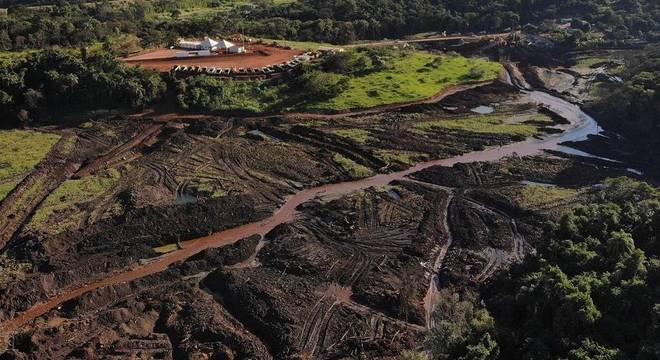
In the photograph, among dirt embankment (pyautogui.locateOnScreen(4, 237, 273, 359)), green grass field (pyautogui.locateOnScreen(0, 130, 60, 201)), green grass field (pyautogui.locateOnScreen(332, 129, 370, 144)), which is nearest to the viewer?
dirt embankment (pyautogui.locateOnScreen(4, 237, 273, 359))

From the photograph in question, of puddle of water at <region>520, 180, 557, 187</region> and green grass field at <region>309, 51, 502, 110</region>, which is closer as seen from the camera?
puddle of water at <region>520, 180, 557, 187</region>

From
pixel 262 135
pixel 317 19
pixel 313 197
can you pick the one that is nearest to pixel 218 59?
pixel 262 135

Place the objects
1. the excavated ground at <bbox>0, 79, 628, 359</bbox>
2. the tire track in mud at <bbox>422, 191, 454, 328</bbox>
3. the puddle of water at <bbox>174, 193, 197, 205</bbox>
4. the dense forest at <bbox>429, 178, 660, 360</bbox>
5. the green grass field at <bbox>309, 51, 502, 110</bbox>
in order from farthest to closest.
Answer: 1. the green grass field at <bbox>309, 51, 502, 110</bbox>
2. the puddle of water at <bbox>174, 193, 197, 205</bbox>
3. the tire track in mud at <bbox>422, 191, 454, 328</bbox>
4. the excavated ground at <bbox>0, 79, 628, 359</bbox>
5. the dense forest at <bbox>429, 178, 660, 360</bbox>

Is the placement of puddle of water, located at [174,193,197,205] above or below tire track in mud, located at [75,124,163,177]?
below

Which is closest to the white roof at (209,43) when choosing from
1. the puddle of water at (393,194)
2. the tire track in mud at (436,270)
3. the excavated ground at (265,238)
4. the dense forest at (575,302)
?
the excavated ground at (265,238)

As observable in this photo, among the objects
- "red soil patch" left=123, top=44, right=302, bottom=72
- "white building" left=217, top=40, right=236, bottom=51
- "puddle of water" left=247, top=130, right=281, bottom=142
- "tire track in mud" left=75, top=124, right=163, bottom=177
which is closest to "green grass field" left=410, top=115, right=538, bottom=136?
"puddle of water" left=247, top=130, right=281, bottom=142

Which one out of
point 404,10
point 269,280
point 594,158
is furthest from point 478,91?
point 269,280

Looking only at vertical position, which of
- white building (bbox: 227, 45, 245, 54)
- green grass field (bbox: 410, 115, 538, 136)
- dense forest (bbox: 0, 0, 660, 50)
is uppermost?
dense forest (bbox: 0, 0, 660, 50)

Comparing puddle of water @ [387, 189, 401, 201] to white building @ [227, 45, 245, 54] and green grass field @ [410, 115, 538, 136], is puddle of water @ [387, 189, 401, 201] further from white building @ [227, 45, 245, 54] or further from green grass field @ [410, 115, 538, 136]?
white building @ [227, 45, 245, 54]
